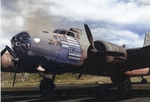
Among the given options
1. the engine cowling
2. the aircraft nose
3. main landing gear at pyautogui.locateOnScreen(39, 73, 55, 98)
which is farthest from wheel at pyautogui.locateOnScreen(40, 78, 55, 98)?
the aircraft nose

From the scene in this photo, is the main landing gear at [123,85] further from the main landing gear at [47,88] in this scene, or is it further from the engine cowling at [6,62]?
the engine cowling at [6,62]

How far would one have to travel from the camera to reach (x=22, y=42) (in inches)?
410

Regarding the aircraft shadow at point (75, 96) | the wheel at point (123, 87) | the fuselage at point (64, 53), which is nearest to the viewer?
the fuselage at point (64, 53)

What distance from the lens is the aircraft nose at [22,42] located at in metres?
10.4

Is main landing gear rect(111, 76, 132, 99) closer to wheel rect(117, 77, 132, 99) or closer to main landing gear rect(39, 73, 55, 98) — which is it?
wheel rect(117, 77, 132, 99)

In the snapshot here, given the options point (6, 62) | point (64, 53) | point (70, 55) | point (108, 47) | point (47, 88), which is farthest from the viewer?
point (47, 88)

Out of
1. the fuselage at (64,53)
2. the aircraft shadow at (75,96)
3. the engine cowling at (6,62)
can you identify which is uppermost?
the fuselage at (64,53)

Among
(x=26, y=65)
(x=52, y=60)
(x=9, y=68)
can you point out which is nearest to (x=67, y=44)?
(x=52, y=60)

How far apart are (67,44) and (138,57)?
501 cm

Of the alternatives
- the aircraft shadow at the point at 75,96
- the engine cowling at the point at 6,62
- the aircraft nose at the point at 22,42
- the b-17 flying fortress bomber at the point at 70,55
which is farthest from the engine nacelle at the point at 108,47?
the engine cowling at the point at 6,62

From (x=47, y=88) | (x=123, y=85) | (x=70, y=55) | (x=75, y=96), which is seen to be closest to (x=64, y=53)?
(x=70, y=55)

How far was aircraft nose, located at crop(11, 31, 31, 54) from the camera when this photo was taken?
34.0ft

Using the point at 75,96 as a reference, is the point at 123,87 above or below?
above

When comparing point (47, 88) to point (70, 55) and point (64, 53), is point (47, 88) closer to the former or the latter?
point (70, 55)
